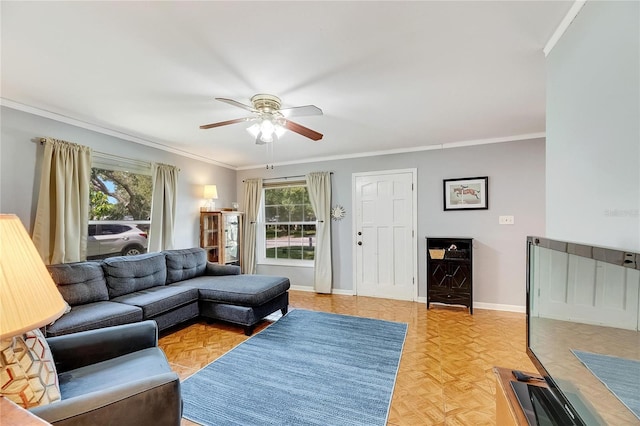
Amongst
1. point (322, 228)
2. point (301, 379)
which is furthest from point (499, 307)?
point (301, 379)

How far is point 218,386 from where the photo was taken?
2.09 meters

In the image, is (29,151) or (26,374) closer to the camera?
(26,374)

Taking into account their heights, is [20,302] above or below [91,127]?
below

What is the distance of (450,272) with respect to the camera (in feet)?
12.9

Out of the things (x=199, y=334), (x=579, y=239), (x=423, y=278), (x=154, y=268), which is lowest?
(x=199, y=334)

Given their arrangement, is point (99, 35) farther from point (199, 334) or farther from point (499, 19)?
point (199, 334)

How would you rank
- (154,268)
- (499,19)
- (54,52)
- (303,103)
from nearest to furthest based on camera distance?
(499,19)
(54,52)
(303,103)
(154,268)

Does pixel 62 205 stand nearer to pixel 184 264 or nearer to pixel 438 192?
pixel 184 264

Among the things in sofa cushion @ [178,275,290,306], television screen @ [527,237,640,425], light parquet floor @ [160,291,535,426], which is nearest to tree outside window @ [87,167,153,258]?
sofa cushion @ [178,275,290,306]

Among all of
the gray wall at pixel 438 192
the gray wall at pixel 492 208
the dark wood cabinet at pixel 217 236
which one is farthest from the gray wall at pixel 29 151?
the gray wall at pixel 492 208

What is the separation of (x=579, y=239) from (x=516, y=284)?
2966 millimetres

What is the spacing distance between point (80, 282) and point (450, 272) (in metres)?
4.39

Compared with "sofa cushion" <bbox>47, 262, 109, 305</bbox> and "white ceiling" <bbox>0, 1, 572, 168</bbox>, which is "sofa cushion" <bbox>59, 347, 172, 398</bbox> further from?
"white ceiling" <bbox>0, 1, 572, 168</bbox>

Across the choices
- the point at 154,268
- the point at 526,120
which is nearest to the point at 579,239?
the point at 526,120
